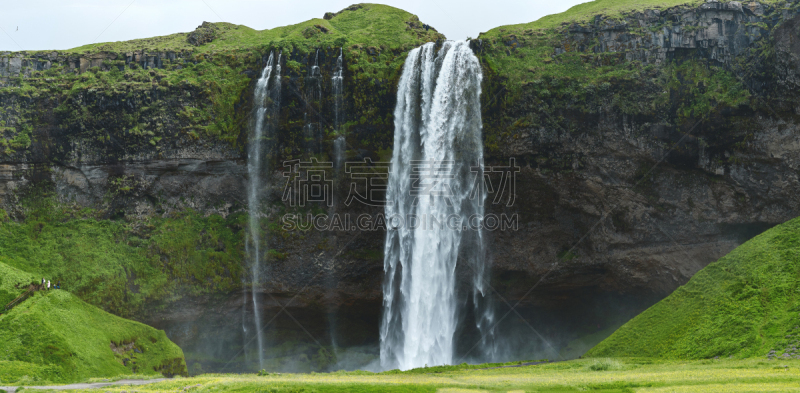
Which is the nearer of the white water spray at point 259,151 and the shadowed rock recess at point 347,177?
the shadowed rock recess at point 347,177

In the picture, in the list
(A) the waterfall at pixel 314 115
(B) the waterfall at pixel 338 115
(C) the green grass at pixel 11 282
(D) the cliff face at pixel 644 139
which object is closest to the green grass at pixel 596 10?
(D) the cliff face at pixel 644 139

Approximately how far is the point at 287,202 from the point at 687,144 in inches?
1131

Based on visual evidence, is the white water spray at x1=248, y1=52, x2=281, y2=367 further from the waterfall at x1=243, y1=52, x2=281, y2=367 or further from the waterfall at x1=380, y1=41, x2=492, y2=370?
the waterfall at x1=380, y1=41, x2=492, y2=370

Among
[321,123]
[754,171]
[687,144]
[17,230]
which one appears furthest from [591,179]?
[17,230]

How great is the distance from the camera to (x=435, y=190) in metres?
40.1

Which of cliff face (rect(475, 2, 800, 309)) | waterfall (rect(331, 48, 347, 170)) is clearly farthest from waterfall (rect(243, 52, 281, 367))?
cliff face (rect(475, 2, 800, 309))

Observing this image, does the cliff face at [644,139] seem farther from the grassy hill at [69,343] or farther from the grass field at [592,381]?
the grassy hill at [69,343]

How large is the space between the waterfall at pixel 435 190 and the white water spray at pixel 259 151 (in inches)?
392

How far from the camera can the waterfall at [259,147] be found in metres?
42.4

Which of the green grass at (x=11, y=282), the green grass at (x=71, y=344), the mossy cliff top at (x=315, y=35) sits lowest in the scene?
the green grass at (x=71, y=344)

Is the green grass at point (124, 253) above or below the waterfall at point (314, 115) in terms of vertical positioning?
below

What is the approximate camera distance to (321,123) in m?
41.9

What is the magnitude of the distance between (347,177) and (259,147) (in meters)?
7.14

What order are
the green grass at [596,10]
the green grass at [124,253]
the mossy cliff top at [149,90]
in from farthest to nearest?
the mossy cliff top at [149,90]
the green grass at [596,10]
the green grass at [124,253]
